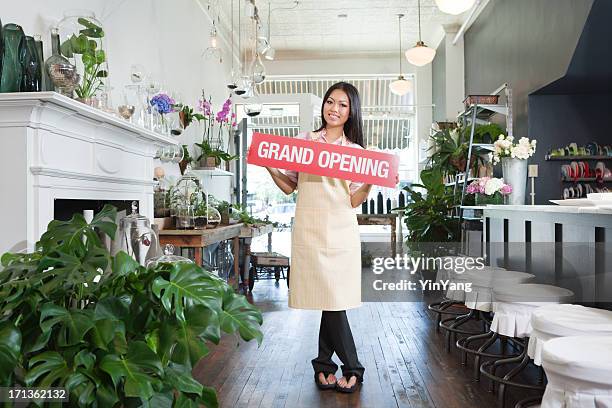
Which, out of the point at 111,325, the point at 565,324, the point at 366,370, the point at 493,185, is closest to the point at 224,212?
the point at 493,185

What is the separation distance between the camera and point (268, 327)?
15.1 feet

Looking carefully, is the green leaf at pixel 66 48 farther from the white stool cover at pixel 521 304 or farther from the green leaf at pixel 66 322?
the white stool cover at pixel 521 304

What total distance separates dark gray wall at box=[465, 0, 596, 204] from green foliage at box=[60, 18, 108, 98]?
363cm

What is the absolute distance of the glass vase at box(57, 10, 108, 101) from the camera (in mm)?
3105

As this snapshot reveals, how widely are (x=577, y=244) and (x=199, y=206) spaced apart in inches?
124

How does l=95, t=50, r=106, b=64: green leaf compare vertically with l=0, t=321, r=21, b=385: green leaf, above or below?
above

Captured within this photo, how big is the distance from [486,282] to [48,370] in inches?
94.7

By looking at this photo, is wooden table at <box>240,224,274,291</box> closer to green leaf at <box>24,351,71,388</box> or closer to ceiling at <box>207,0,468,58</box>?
ceiling at <box>207,0,468,58</box>

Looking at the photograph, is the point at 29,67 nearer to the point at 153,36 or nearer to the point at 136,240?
the point at 136,240

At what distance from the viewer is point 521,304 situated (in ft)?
9.04

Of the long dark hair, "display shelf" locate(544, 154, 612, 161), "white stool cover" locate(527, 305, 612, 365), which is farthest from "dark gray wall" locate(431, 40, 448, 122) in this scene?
"white stool cover" locate(527, 305, 612, 365)

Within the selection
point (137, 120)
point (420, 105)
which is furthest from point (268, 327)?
point (420, 105)

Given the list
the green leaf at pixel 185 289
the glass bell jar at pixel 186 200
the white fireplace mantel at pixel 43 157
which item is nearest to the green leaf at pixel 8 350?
the green leaf at pixel 185 289

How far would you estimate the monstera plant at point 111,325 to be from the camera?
1.48 meters
